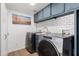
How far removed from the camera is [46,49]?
108 cm

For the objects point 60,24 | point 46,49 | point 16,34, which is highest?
point 60,24

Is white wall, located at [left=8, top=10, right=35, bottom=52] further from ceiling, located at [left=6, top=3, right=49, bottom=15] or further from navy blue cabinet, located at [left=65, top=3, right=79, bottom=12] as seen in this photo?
navy blue cabinet, located at [left=65, top=3, right=79, bottom=12]

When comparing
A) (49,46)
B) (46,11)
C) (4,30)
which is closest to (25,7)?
(46,11)

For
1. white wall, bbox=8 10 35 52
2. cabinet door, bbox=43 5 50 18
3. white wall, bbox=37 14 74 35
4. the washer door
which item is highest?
cabinet door, bbox=43 5 50 18

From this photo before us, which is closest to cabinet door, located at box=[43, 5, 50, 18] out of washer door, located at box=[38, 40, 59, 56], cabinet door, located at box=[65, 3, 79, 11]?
cabinet door, located at box=[65, 3, 79, 11]

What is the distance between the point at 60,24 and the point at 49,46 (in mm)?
323

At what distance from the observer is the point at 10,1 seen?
3.37 feet

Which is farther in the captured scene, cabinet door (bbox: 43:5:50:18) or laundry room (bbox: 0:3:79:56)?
cabinet door (bbox: 43:5:50:18)

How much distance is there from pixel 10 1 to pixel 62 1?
2.19 feet

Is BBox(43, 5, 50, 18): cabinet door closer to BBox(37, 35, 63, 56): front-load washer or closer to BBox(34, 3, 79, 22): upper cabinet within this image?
BBox(34, 3, 79, 22): upper cabinet

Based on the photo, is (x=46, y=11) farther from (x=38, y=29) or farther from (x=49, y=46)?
(x=49, y=46)

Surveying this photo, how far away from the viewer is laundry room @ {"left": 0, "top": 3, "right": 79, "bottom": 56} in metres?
0.96

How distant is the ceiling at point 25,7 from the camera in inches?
40.1

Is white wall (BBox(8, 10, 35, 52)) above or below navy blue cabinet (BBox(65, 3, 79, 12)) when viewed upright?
below
